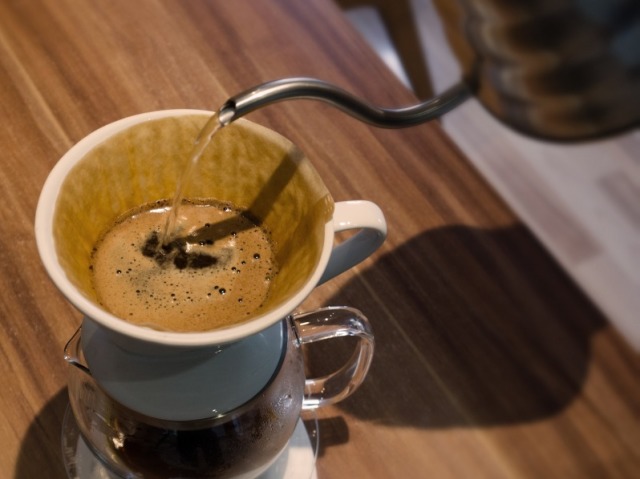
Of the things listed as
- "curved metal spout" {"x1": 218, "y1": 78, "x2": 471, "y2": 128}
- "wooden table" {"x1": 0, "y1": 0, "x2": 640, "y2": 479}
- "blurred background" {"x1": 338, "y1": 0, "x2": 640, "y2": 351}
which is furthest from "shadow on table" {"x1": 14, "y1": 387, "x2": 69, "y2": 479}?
"blurred background" {"x1": 338, "y1": 0, "x2": 640, "y2": 351}

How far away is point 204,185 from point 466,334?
0.92 ft

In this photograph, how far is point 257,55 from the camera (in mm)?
765

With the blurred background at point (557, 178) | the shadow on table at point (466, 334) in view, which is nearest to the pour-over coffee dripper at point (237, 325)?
the shadow on table at point (466, 334)

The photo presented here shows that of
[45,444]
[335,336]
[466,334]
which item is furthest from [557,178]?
[45,444]

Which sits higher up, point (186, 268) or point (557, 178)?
point (186, 268)

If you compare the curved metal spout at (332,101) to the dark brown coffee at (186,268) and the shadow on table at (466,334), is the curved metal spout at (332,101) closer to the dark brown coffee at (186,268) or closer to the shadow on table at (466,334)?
the dark brown coffee at (186,268)

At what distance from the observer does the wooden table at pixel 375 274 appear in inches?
22.8

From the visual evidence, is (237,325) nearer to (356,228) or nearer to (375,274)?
(356,228)

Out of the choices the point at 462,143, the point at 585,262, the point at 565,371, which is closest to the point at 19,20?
the point at 565,371

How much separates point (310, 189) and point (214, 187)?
0.28ft

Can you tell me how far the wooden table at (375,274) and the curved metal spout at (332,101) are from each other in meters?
0.22

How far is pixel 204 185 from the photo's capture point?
490mm

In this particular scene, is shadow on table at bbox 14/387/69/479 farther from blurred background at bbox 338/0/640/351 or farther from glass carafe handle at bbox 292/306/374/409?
blurred background at bbox 338/0/640/351

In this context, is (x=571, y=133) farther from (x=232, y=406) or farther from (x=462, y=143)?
(x=462, y=143)
